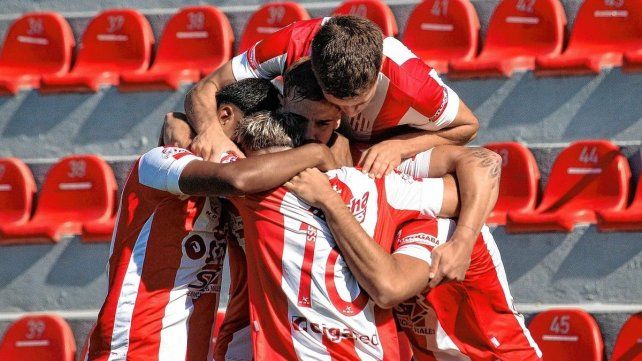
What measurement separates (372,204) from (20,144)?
3.18 m

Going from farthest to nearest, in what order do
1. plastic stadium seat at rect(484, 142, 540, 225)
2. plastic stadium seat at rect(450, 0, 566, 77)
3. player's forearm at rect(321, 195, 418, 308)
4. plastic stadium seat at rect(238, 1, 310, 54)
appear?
plastic stadium seat at rect(238, 1, 310, 54) → plastic stadium seat at rect(450, 0, 566, 77) → plastic stadium seat at rect(484, 142, 540, 225) → player's forearm at rect(321, 195, 418, 308)

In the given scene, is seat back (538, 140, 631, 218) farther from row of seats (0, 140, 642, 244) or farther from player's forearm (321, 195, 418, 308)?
player's forearm (321, 195, 418, 308)

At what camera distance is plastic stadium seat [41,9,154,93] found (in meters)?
6.36

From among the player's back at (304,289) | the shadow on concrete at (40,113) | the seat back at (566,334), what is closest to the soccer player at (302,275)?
the player's back at (304,289)

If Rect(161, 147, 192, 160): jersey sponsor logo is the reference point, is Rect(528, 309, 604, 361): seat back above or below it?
below

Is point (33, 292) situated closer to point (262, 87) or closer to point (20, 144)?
point (20, 144)

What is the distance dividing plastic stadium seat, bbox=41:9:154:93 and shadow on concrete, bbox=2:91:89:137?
0.22 feet

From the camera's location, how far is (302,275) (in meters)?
3.43

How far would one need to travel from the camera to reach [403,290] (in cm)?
337

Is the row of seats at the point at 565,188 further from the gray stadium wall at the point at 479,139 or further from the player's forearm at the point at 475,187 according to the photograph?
the player's forearm at the point at 475,187

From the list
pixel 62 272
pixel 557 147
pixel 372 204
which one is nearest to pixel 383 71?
pixel 372 204

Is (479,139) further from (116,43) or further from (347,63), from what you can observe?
(347,63)

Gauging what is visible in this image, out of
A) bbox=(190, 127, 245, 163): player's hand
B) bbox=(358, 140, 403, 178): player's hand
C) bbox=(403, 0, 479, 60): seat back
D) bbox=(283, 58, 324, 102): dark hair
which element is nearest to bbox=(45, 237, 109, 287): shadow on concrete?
bbox=(403, 0, 479, 60): seat back

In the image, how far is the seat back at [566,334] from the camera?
4852 mm
